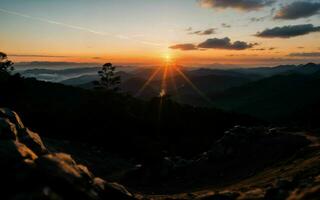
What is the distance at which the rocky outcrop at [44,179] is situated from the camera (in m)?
16.7

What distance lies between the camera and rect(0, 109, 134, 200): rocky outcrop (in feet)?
54.9

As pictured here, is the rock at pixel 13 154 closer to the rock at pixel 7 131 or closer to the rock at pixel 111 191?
the rock at pixel 7 131

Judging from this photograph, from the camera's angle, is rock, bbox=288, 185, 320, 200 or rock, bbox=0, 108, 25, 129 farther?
rock, bbox=0, 108, 25, 129

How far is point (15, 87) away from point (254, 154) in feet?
266

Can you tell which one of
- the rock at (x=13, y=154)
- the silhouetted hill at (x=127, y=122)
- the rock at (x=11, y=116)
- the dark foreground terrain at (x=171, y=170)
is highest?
the rock at (x=11, y=116)

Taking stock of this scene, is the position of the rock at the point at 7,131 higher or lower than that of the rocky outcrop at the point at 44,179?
higher

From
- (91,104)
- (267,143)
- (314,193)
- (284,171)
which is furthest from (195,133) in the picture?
(314,193)

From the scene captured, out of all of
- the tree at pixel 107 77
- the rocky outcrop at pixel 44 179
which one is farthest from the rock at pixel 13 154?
the tree at pixel 107 77

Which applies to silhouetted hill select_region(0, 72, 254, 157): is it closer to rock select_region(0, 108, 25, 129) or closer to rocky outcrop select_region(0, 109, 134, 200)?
rock select_region(0, 108, 25, 129)

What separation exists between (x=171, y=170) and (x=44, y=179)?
3252 cm

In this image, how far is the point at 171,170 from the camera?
1921 inches

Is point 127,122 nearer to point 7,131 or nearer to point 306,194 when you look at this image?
point 7,131

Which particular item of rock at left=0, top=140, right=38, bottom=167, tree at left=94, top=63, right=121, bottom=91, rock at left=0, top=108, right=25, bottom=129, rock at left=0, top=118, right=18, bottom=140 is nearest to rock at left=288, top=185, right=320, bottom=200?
rock at left=0, top=140, right=38, bottom=167

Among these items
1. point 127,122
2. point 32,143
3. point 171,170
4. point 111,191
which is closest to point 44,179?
point 111,191
